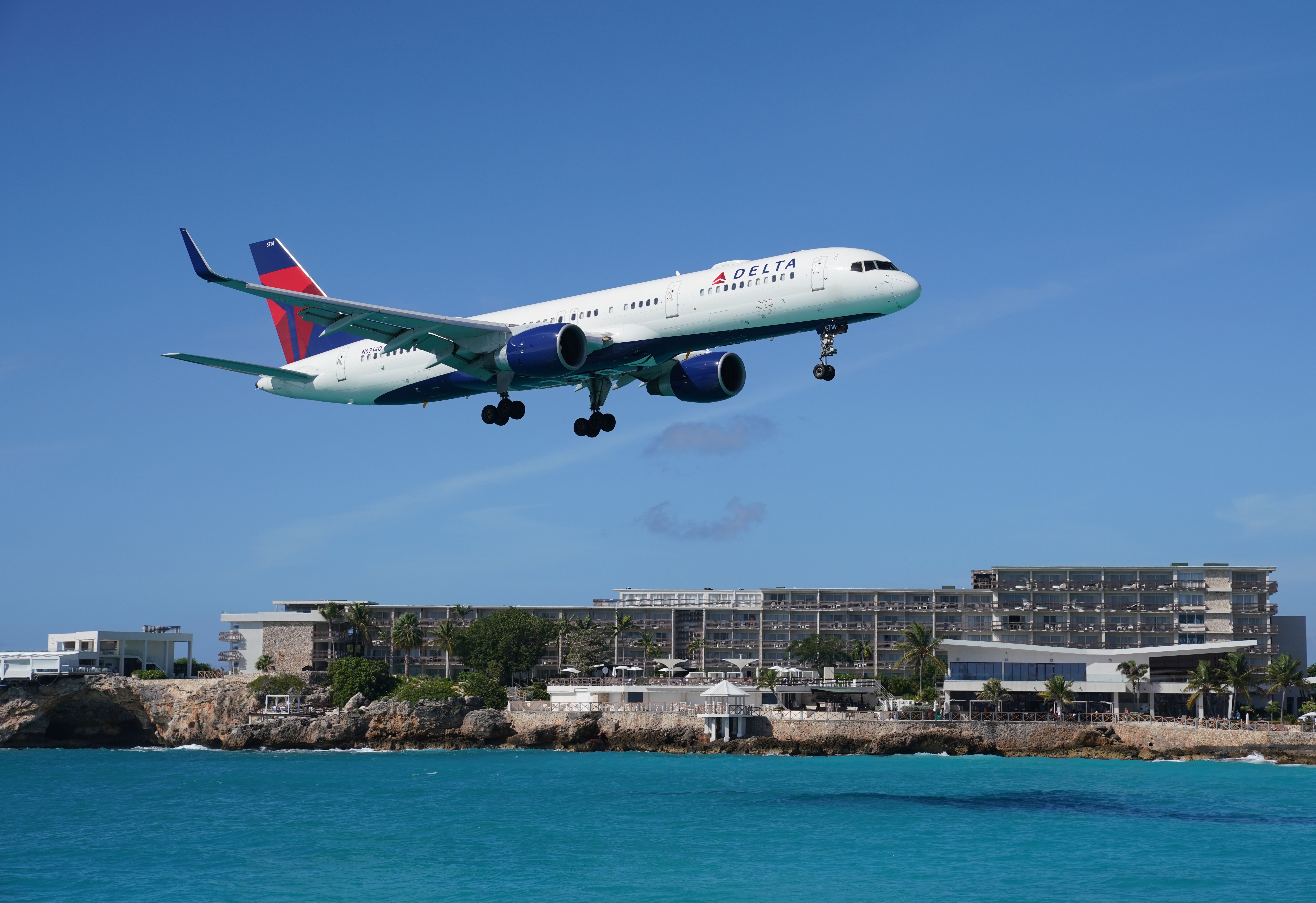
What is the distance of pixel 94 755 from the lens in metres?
143

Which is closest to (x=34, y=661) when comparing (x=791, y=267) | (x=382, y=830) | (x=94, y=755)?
(x=94, y=755)

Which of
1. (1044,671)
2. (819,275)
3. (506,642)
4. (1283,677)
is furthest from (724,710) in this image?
(819,275)

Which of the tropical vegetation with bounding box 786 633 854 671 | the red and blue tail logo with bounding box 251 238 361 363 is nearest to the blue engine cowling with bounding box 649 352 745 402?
the red and blue tail logo with bounding box 251 238 361 363

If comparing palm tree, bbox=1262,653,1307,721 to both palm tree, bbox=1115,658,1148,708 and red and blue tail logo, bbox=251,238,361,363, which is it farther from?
red and blue tail logo, bbox=251,238,361,363

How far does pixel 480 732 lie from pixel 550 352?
299 feet

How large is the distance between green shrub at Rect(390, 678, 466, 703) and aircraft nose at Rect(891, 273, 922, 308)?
100 meters

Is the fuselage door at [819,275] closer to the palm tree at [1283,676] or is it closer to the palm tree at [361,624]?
the palm tree at [1283,676]

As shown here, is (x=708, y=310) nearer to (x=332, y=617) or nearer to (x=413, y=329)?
(x=413, y=329)

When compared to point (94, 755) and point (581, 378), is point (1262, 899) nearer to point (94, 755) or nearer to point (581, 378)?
point (581, 378)

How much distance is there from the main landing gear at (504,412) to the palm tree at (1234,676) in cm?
9369

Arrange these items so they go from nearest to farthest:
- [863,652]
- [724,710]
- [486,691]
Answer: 1. [724,710]
2. [486,691]
3. [863,652]

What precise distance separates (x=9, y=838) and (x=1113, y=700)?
9603cm

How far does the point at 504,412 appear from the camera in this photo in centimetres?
5744

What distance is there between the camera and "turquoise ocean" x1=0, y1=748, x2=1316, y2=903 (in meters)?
68.9
